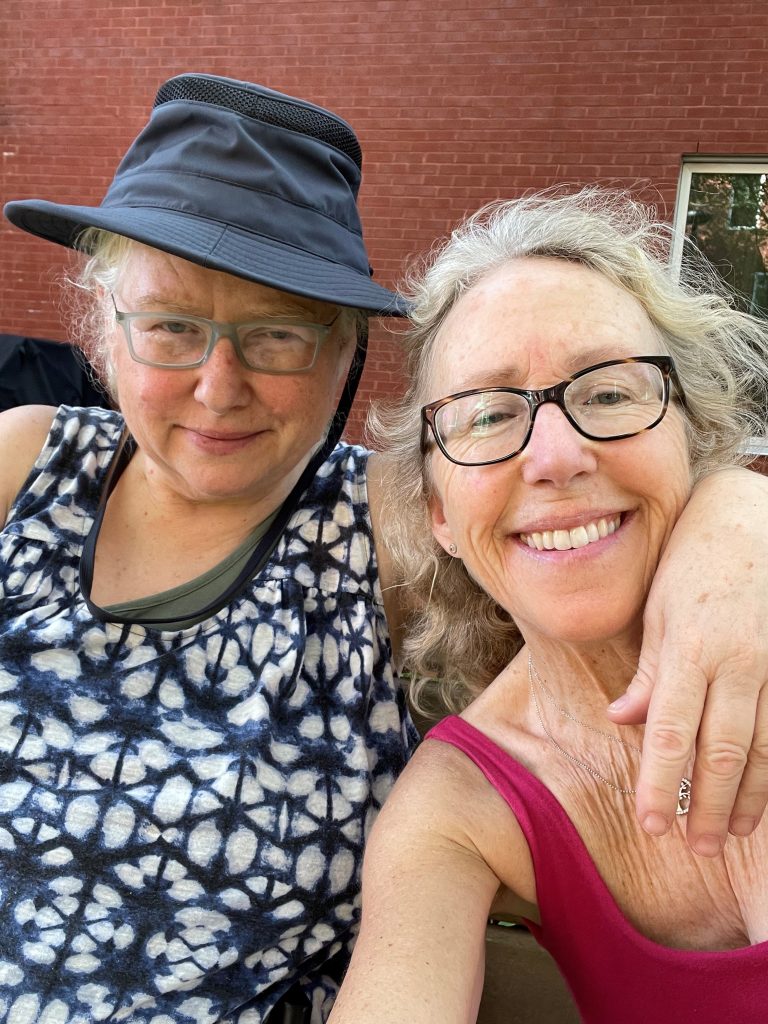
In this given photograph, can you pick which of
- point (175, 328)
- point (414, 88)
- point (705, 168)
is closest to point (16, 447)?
point (175, 328)

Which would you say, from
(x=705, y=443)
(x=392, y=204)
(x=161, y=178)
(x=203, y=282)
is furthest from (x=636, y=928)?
(x=392, y=204)

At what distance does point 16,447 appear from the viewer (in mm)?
2014

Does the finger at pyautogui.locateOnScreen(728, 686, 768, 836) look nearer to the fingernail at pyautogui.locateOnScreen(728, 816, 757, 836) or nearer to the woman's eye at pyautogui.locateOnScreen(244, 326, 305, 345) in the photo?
the fingernail at pyautogui.locateOnScreen(728, 816, 757, 836)

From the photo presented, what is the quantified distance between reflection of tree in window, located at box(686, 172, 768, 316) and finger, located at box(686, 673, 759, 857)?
7107 mm

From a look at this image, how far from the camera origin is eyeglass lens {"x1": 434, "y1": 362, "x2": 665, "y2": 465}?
145 cm

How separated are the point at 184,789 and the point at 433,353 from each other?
3.19 ft

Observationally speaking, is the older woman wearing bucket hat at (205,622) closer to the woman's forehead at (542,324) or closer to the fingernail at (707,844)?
the woman's forehead at (542,324)

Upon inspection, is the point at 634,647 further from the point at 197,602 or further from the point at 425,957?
the point at 197,602

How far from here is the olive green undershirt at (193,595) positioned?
1.87 m

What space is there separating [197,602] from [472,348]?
2.74 ft

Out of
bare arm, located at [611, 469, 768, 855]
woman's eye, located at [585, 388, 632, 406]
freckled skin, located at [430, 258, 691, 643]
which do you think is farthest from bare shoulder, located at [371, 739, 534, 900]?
woman's eye, located at [585, 388, 632, 406]

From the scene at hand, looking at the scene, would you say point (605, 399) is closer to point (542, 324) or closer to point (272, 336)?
point (542, 324)

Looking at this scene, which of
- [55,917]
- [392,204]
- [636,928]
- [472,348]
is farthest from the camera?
[392,204]

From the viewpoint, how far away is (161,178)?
176 cm
